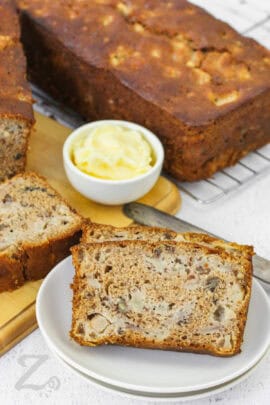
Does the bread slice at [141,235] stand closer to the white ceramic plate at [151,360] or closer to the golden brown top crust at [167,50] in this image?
the white ceramic plate at [151,360]

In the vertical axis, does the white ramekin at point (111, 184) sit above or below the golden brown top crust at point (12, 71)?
below

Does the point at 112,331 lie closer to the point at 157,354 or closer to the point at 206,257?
the point at 157,354

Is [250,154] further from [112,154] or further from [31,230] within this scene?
[31,230]

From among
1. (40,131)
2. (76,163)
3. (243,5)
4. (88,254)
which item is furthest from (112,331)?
(243,5)

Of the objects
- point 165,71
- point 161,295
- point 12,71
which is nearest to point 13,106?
point 12,71

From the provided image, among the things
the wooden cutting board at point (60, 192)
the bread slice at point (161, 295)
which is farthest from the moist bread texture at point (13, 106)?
the bread slice at point (161, 295)

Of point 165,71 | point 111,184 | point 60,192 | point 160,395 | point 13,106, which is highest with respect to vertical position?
point 165,71
